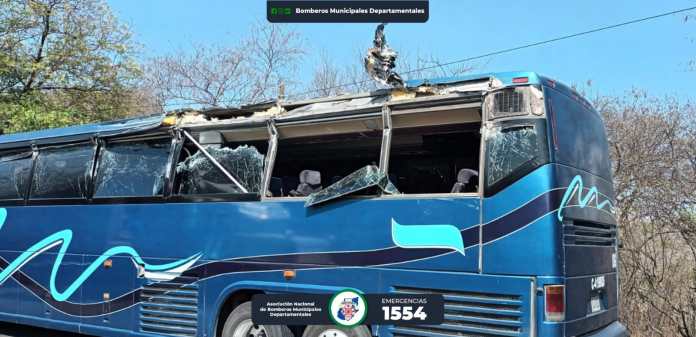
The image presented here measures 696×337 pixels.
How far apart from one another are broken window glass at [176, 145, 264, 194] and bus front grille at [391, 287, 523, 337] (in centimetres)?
224

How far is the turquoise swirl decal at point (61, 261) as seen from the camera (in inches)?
269

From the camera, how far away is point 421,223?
17.1 feet

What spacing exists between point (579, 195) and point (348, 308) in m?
2.28

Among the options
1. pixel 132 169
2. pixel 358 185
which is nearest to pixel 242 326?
pixel 358 185

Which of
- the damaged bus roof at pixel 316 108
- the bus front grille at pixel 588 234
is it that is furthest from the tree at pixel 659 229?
the damaged bus roof at pixel 316 108

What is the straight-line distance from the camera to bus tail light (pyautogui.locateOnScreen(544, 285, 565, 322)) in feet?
15.4

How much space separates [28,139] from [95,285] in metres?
2.76

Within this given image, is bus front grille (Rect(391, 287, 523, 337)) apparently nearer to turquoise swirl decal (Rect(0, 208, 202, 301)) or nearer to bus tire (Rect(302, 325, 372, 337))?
bus tire (Rect(302, 325, 372, 337))

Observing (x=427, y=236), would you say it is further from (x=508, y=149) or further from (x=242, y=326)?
(x=242, y=326)

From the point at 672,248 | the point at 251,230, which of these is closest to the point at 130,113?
the point at 251,230

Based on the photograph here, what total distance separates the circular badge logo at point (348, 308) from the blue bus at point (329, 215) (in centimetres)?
8

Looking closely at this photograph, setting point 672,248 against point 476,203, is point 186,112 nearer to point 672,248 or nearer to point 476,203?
point 476,203

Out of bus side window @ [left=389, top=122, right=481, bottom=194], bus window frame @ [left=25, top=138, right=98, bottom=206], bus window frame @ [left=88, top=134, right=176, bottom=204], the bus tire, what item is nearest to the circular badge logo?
the bus tire

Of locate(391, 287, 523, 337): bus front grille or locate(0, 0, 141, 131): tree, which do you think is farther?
locate(0, 0, 141, 131): tree
